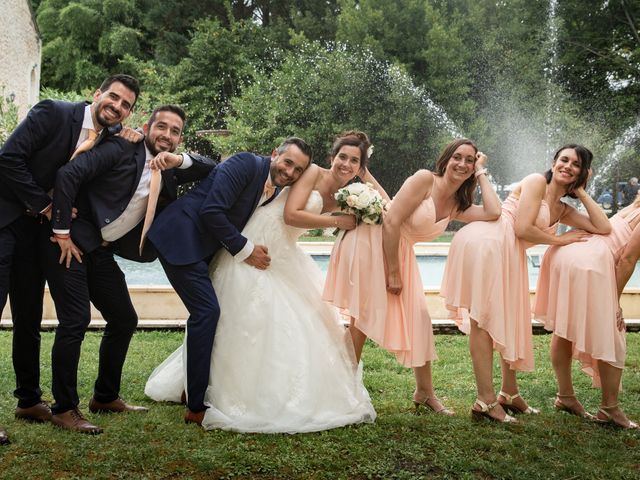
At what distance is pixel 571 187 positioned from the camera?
5266mm

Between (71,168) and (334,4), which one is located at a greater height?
(334,4)

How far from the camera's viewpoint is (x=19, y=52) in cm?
2945

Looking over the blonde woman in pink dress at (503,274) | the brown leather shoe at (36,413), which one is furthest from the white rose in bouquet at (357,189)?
the brown leather shoe at (36,413)

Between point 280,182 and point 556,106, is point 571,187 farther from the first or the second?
point 556,106

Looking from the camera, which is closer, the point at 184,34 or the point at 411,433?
the point at 411,433

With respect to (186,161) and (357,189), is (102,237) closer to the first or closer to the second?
(186,161)

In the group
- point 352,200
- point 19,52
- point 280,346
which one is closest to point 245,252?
point 280,346

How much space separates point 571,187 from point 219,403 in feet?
9.52

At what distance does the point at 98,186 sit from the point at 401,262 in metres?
2.11

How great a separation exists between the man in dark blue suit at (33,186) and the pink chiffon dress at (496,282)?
2.42 m

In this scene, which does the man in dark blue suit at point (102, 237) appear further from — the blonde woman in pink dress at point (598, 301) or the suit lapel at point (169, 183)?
the blonde woman in pink dress at point (598, 301)

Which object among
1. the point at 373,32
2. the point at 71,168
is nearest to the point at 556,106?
the point at 373,32

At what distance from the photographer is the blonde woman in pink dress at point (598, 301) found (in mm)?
4961

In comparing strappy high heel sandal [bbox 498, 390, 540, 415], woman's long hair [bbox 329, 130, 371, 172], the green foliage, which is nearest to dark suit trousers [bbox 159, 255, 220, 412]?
woman's long hair [bbox 329, 130, 371, 172]
